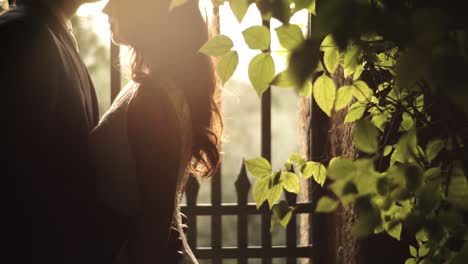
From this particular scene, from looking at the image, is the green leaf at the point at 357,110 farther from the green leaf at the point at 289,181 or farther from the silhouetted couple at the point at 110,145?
the silhouetted couple at the point at 110,145

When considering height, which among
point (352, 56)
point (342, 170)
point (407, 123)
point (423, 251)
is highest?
point (352, 56)

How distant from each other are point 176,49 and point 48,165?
0.51 m

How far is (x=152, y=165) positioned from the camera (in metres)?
1.77

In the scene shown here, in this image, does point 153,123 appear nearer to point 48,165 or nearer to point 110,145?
point 110,145

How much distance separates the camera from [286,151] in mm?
28938

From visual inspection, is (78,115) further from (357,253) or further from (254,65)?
(357,253)

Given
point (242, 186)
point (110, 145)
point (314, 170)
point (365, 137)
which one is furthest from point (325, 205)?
point (242, 186)

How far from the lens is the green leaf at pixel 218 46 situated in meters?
1.23

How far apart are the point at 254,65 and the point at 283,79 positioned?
121 mm

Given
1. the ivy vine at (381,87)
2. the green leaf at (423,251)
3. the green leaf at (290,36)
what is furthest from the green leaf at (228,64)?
the green leaf at (423,251)

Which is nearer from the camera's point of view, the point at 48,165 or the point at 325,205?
the point at 325,205

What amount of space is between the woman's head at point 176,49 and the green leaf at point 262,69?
0.71 m

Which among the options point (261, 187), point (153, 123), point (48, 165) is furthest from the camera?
point (48, 165)

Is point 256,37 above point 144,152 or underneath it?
above
